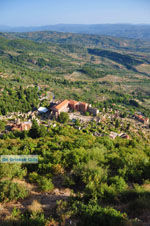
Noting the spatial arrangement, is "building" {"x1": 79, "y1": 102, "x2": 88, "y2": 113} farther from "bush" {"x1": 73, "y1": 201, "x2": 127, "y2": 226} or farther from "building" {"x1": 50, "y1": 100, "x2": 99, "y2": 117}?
"bush" {"x1": 73, "y1": 201, "x2": 127, "y2": 226}

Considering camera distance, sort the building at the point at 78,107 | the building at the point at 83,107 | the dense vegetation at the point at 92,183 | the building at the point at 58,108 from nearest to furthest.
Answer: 1. the dense vegetation at the point at 92,183
2. the building at the point at 58,108
3. the building at the point at 78,107
4. the building at the point at 83,107

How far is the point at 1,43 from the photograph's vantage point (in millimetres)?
183125

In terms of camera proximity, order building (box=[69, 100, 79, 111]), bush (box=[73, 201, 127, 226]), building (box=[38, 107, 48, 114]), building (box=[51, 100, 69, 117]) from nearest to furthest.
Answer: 1. bush (box=[73, 201, 127, 226])
2. building (box=[51, 100, 69, 117])
3. building (box=[38, 107, 48, 114])
4. building (box=[69, 100, 79, 111])

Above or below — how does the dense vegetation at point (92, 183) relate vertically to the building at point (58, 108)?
above

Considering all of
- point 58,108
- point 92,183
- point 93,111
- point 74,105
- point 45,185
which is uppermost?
point 92,183

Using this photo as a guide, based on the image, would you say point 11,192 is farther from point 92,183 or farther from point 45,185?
point 92,183

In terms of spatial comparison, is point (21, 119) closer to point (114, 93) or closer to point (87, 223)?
point (87, 223)

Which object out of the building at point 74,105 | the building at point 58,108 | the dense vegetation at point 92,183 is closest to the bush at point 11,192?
the dense vegetation at point 92,183

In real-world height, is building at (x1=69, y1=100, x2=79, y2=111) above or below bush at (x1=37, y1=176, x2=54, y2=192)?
below

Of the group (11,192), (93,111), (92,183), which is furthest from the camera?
(93,111)

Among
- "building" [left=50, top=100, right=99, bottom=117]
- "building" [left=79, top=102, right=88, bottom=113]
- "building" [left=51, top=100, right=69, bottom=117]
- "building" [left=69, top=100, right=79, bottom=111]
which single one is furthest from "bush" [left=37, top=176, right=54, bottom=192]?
"building" [left=79, top=102, right=88, bottom=113]

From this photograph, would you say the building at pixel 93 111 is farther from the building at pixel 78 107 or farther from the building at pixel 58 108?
the building at pixel 58 108

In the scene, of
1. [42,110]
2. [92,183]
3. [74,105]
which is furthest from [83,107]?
[92,183]

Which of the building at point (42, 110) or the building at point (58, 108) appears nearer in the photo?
the building at point (58, 108)
